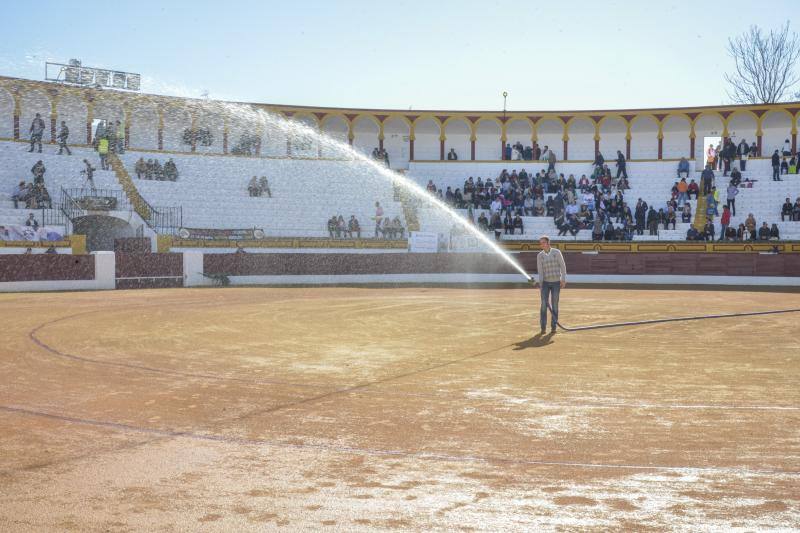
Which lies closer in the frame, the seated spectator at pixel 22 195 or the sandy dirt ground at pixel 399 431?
the sandy dirt ground at pixel 399 431

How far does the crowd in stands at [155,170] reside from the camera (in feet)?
111

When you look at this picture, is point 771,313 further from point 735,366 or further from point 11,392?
point 11,392

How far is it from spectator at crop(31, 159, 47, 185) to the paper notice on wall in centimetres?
391

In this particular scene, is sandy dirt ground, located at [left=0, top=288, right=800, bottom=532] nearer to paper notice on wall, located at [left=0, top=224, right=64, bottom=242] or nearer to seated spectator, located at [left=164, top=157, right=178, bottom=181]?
paper notice on wall, located at [left=0, top=224, right=64, bottom=242]

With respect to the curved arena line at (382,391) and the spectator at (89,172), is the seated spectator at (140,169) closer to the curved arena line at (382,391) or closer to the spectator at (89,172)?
the spectator at (89,172)

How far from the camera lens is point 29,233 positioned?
25.9m

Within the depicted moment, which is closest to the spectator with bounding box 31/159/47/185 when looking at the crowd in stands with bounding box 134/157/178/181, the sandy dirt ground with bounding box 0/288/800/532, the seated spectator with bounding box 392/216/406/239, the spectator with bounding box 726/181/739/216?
the crowd in stands with bounding box 134/157/178/181

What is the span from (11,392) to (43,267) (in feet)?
61.1

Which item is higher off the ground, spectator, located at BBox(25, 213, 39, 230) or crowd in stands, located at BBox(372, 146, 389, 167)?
crowd in stands, located at BBox(372, 146, 389, 167)

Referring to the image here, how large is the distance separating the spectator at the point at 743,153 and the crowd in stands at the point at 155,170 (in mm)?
27105

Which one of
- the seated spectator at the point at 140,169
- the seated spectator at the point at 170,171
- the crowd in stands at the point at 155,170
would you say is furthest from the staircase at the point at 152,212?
the seated spectator at the point at 170,171

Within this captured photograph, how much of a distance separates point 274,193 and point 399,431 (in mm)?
31023

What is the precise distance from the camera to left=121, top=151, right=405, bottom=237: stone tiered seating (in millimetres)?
33062

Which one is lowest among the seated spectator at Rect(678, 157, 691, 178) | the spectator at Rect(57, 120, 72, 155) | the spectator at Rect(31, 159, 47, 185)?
the spectator at Rect(31, 159, 47, 185)
